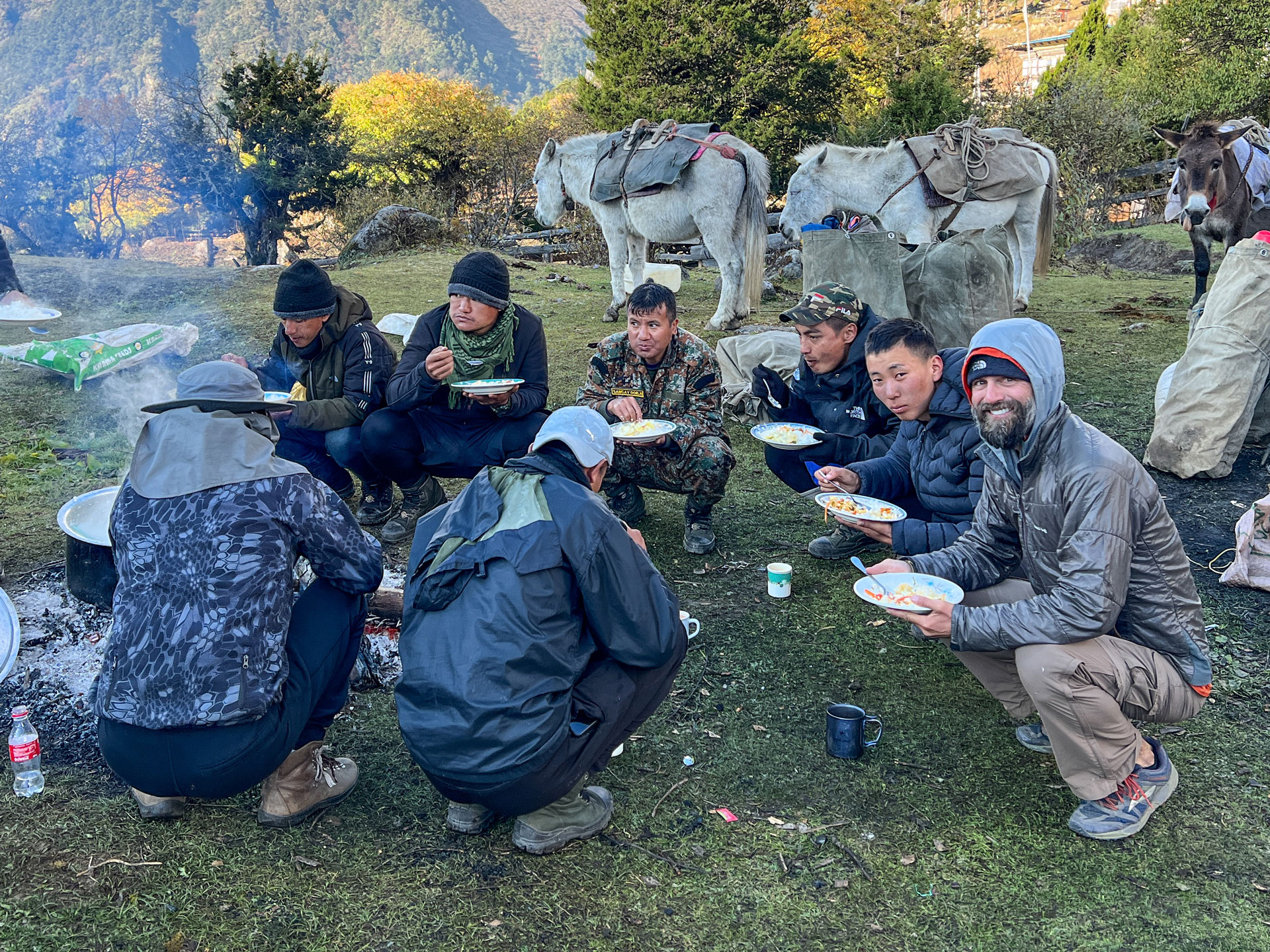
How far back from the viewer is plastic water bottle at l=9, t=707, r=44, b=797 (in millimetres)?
2762

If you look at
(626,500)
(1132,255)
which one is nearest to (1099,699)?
(626,500)

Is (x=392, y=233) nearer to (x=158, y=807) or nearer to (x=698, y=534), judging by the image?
(x=698, y=534)

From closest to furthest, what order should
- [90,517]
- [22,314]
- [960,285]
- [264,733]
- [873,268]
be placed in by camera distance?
[264,733]
[90,517]
[960,285]
[873,268]
[22,314]

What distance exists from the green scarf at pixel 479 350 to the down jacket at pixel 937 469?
6.35 feet

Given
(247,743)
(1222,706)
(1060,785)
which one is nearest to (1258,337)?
(1222,706)

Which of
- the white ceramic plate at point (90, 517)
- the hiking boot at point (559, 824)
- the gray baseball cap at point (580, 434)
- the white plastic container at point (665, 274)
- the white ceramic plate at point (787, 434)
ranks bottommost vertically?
the hiking boot at point (559, 824)

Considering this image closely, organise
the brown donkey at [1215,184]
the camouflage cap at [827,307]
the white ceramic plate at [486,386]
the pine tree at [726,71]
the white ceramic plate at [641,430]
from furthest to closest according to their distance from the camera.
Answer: the pine tree at [726,71] < the brown donkey at [1215,184] < the white ceramic plate at [486,386] < the camouflage cap at [827,307] < the white ceramic plate at [641,430]

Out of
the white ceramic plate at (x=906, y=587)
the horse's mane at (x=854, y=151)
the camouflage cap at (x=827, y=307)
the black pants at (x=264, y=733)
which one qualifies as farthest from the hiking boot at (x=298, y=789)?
the horse's mane at (x=854, y=151)

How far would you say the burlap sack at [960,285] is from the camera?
695 centimetres

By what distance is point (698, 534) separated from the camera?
4.64 meters

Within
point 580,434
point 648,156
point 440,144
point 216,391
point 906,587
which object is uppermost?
point 648,156

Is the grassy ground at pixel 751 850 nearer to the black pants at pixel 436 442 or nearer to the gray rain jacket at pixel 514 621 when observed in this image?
the gray rain jacket at pixel 514 621

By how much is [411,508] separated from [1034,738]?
3.27 meters

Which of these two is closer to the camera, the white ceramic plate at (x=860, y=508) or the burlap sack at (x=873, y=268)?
the white ceramic plate at (x=860, y=508)
